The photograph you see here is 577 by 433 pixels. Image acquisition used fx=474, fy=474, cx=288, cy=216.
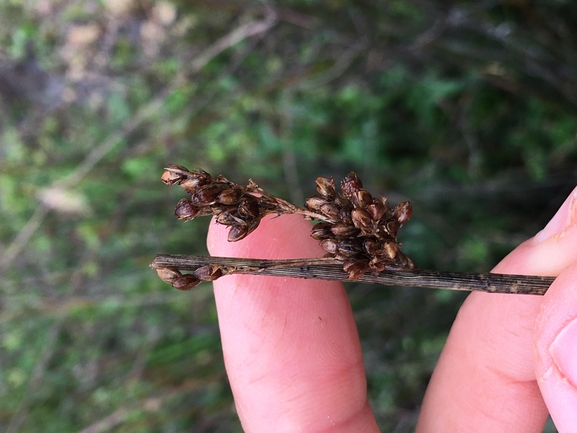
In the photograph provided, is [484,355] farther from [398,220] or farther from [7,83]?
[7,83]

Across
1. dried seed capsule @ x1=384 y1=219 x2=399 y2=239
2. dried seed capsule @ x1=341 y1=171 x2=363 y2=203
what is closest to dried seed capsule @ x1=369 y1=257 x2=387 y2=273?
dried seed capsule @ x1=384 y1=219 x2=399 y2=239

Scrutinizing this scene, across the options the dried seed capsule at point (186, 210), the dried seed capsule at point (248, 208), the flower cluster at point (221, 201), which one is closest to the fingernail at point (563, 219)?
the flower cluster at point (221, 201)

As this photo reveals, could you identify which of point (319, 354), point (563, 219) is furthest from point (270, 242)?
point (563, 219)

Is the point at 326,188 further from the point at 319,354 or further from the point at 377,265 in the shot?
the point at 319,354

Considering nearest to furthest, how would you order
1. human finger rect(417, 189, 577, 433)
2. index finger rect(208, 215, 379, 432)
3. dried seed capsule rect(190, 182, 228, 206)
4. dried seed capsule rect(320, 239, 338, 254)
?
dried seed capsule rect(190, 182, 228, 206), dried seed capsule rect(320, 239, 338, 254), human finger rect(417, 189, 577, 433), index finger rect(208, 215, 379, 432)

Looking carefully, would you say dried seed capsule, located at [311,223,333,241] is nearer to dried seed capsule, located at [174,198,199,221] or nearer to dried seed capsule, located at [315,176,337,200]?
dried seed capsule, located at [315,176,337,200]

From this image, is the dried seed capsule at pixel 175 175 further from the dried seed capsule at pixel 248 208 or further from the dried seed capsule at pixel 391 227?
the dried seed capsule at pixel 391 227
